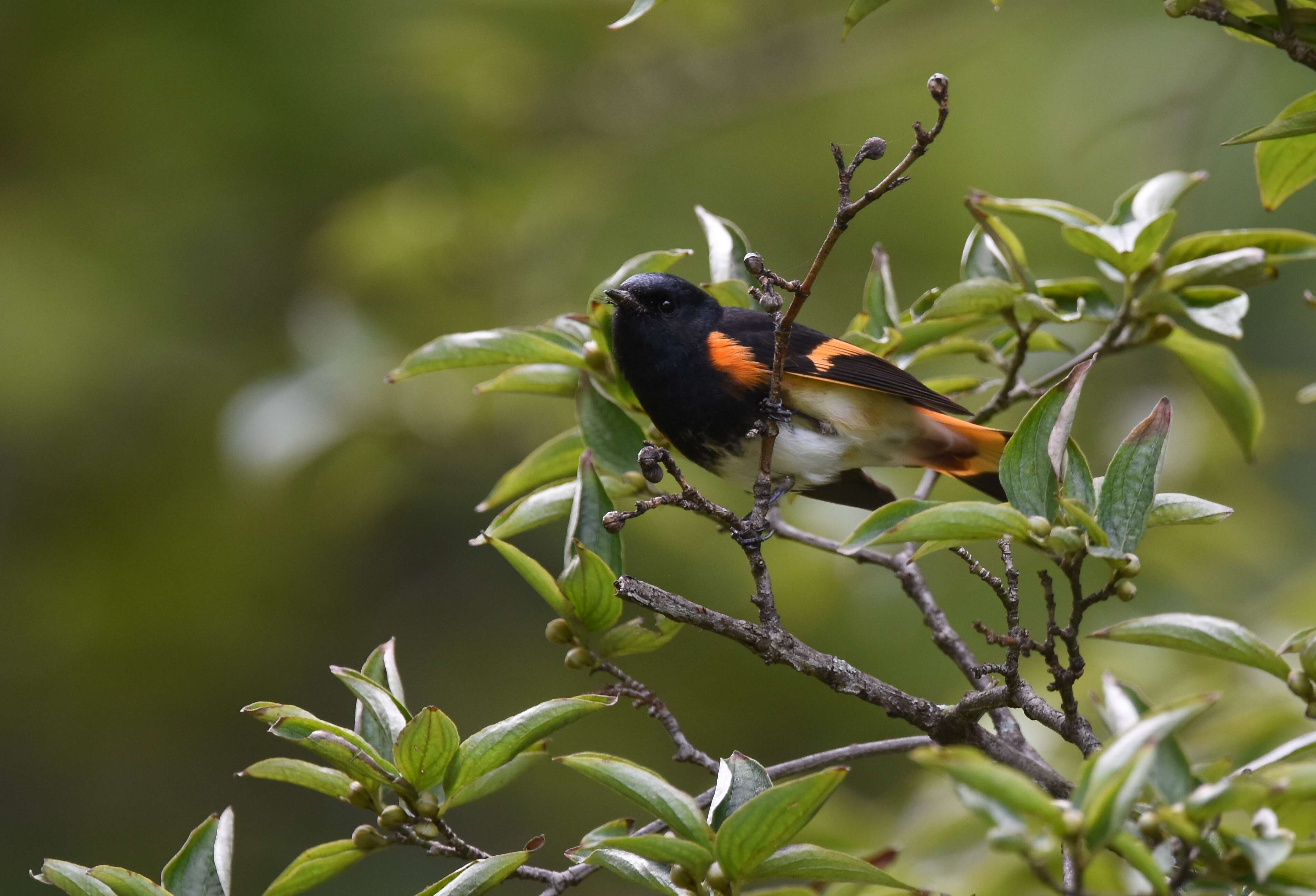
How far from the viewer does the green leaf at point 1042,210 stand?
2000mm

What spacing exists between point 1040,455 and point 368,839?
3.33 feet

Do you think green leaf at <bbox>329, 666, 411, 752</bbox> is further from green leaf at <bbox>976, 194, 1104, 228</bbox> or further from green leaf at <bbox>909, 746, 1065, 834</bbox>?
green leaf at <bbox>976, 194, 1104, 228</bbox>

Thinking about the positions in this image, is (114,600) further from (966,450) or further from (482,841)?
(966,450)

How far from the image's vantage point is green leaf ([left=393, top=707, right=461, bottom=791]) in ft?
4.86

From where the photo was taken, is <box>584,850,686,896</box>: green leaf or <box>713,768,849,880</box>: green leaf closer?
<box>713,768,849,880</box>: green leaf

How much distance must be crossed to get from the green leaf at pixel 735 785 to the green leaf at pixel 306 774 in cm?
52

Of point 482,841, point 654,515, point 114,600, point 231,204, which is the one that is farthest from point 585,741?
point 231,204

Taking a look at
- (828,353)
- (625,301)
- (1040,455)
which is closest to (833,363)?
(828,353)

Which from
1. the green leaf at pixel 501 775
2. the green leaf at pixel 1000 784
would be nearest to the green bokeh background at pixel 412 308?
the green leaf at pixel 501 775

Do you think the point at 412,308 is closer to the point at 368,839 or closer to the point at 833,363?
the point at 833,363

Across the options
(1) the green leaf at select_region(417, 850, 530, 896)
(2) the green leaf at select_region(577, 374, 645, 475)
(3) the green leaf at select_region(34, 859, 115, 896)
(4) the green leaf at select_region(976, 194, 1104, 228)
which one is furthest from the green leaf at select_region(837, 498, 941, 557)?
(3) the green leaf at select_region(34, 859, 115, 896)

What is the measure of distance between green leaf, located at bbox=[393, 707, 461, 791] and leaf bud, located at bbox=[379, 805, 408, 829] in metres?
0.04

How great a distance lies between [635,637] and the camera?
177 cm

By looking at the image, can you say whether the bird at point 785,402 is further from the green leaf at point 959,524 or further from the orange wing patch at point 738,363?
the green leaf at point 959,524
